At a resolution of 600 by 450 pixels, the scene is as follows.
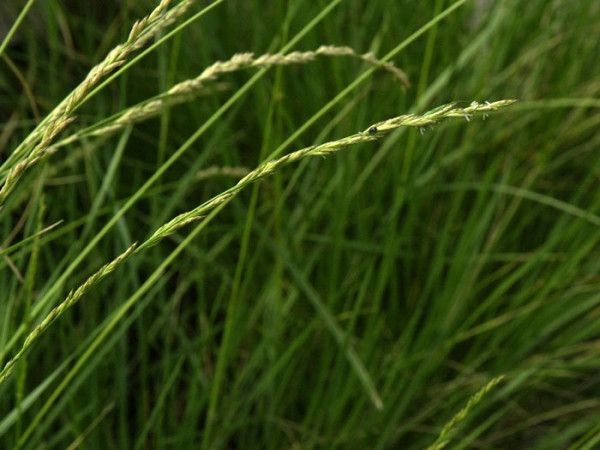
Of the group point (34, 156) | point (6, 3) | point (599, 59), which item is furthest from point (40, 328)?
point (599, 59)

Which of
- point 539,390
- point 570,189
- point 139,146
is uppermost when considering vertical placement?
point 139,146

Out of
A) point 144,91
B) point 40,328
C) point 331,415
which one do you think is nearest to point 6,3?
point 144,91

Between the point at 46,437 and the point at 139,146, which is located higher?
the point at 139,146

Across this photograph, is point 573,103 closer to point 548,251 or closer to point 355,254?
point 548,251

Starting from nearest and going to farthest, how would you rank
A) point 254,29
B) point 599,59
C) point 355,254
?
point 355,254 < point 254,29 < point 599,59

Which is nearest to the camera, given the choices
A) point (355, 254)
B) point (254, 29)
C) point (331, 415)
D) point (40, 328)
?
point (40, 328)

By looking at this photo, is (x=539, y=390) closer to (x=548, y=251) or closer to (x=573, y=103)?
(x=548, y=251)

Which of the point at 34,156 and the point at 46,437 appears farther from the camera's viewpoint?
the point at 46,437
